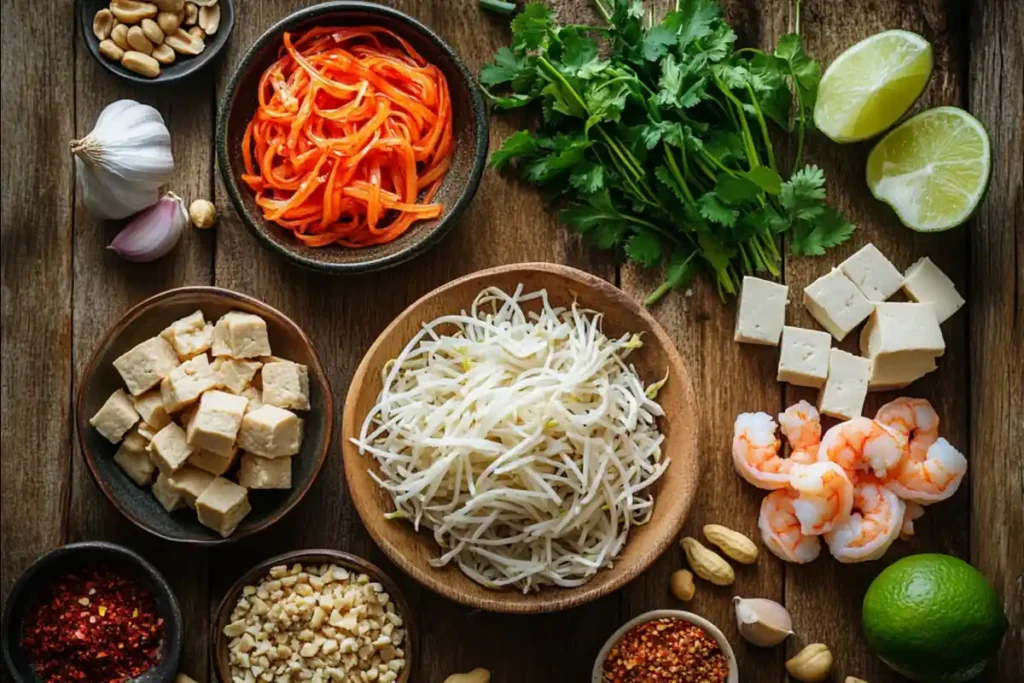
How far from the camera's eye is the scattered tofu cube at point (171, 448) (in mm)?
2549

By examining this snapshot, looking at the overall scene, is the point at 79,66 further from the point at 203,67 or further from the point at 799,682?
the point at 799,682

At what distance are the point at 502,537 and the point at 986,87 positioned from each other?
1614 millimetres

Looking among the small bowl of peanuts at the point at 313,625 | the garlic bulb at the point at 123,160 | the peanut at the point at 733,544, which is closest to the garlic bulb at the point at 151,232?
the garlic bulb at the point at 123,160

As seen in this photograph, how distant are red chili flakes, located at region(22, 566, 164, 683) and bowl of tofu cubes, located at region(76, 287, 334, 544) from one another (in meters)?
0.17

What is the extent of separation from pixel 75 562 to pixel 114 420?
0.35 meters

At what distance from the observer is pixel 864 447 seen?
2607 mm

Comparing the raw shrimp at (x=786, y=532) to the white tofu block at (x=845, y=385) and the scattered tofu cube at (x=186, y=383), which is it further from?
the scattered tofu cube at (x=186, y=383)

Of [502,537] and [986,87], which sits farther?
[986,87]

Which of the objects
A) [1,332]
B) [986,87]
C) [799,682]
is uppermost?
[986,87]

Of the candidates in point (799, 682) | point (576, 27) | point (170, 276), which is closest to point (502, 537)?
point (799, 682)

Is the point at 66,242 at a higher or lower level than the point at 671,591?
higher

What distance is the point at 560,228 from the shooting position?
278 cm

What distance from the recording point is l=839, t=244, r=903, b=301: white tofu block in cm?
273

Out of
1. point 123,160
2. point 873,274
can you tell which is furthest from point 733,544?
point 123,160
